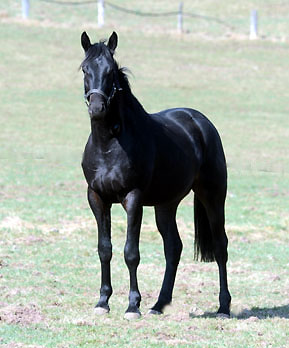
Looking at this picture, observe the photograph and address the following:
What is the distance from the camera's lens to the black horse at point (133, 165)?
734 centimetres

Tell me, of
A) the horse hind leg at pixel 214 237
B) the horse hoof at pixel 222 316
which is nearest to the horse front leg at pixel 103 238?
the horse hoof at pixel 222 316

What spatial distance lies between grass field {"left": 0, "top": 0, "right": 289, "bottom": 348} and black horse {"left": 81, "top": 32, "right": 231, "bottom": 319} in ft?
1.45

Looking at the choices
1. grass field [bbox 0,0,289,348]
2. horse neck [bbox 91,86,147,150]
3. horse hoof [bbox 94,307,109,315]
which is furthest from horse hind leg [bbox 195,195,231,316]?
horse neck [bbox 91,86,147,150]

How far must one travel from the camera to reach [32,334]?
6812mm

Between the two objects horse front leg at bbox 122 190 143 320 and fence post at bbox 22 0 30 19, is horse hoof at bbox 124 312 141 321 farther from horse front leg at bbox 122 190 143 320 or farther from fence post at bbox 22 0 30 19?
fence post at bbox 22 0 30 19

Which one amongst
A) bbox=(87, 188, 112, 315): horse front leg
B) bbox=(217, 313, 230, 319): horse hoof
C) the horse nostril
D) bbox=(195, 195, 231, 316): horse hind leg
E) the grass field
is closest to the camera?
the horse nostril

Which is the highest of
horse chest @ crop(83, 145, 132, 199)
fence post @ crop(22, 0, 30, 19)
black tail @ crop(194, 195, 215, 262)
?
horse chest @ crop(83, 145, 132, 199)

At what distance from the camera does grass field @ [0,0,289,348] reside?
734cm

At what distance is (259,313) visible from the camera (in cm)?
827

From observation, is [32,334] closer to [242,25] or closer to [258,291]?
[258,291]

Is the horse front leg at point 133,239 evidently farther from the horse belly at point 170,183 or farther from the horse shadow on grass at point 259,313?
the horse shadow on grass at point 259,313

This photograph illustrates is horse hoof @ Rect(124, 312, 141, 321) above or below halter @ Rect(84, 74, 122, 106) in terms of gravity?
below

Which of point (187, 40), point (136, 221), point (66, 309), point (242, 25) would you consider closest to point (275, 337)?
point (136, 221)

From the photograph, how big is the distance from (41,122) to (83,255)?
14.0 m
